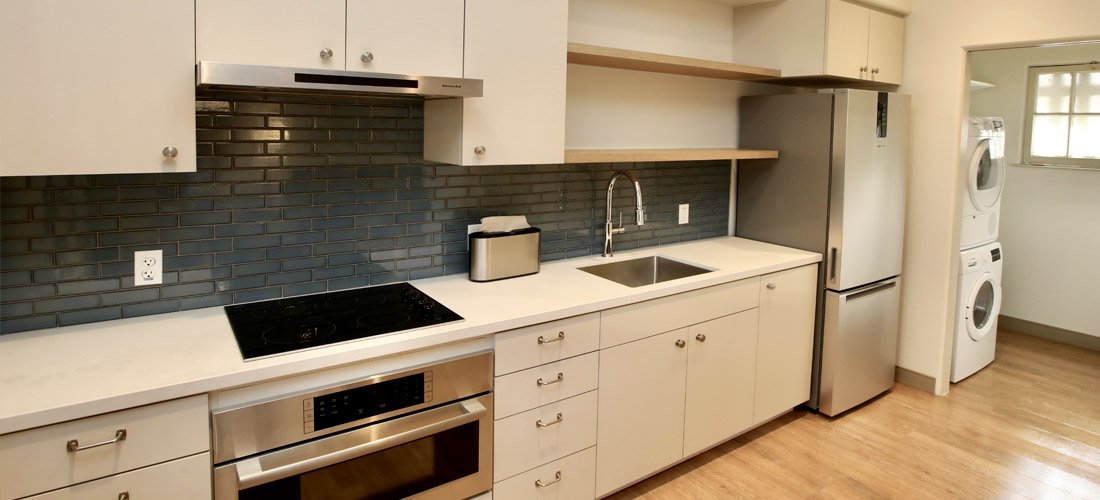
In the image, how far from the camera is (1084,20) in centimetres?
321

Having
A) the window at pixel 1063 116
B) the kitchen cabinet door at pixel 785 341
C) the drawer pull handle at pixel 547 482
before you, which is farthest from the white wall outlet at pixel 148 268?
the window at pixel 1063 116

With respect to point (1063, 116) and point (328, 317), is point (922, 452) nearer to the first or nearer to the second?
point (328, 317)

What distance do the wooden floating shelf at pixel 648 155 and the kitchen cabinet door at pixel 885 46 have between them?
778 millimetres

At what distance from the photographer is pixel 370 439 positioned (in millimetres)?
1907

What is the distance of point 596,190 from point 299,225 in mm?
1384

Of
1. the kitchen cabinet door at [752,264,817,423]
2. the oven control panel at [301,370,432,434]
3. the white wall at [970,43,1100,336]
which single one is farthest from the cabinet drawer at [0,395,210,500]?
the white wall at [970,43,1100,336]

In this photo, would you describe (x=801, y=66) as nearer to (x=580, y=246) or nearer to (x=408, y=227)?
(x=580, y=246)

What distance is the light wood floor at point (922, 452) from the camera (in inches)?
112

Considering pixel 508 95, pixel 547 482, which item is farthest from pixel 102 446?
pixel 508 95

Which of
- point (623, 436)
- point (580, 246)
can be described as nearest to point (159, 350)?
point (623, 436)

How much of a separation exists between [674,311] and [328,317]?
4.35 feet

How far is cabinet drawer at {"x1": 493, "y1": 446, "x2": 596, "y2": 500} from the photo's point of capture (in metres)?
2.29

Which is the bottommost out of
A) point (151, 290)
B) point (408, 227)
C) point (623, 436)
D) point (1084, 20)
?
point (623, 436)

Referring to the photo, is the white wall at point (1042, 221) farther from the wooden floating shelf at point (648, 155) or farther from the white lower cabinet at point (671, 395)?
the white lower cabinet at point (671, 395)
